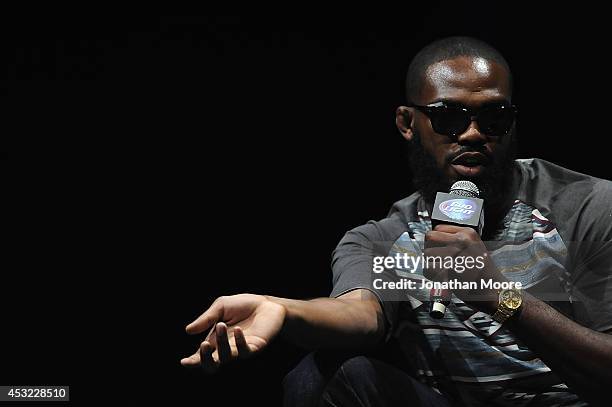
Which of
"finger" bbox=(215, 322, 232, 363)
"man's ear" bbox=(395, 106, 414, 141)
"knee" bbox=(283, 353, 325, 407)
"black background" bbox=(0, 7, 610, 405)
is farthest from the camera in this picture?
"black background" bbox=(0, 7, 610, 405)

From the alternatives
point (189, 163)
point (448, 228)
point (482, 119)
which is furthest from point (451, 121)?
point (189, 163)

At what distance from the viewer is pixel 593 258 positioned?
206 centimetres

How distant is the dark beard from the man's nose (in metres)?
0.02

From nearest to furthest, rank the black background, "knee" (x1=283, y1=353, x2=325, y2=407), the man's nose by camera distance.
→ 1. "knee" (x1=283, y1=353, x2=325, y2=407)
2. the man's nose
3. the black background

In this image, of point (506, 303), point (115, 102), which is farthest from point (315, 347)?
point (115, 102)

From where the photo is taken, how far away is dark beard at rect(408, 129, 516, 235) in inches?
83.9

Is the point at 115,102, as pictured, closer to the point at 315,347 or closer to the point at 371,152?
the point at 371,152

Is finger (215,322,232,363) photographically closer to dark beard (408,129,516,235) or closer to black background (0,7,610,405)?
dark beard (408,129,516,235)

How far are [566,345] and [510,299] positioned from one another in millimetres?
149

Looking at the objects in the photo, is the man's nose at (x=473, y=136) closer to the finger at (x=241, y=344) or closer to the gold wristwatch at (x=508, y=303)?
the gold wristwatch at (x=508, y=303)

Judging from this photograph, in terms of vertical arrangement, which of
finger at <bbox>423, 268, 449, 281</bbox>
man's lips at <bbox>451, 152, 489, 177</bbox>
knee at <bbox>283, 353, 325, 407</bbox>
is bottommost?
knee at <bbox>283, 353, 325, 407</bbox>

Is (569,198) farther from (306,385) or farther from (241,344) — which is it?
(241,344)

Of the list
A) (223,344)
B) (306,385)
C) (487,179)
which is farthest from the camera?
(487,179)

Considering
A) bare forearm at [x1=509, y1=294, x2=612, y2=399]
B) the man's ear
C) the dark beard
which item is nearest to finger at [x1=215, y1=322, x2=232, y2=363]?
bare forearm at [x1=509, y1=294, x2=612, y2=399]
